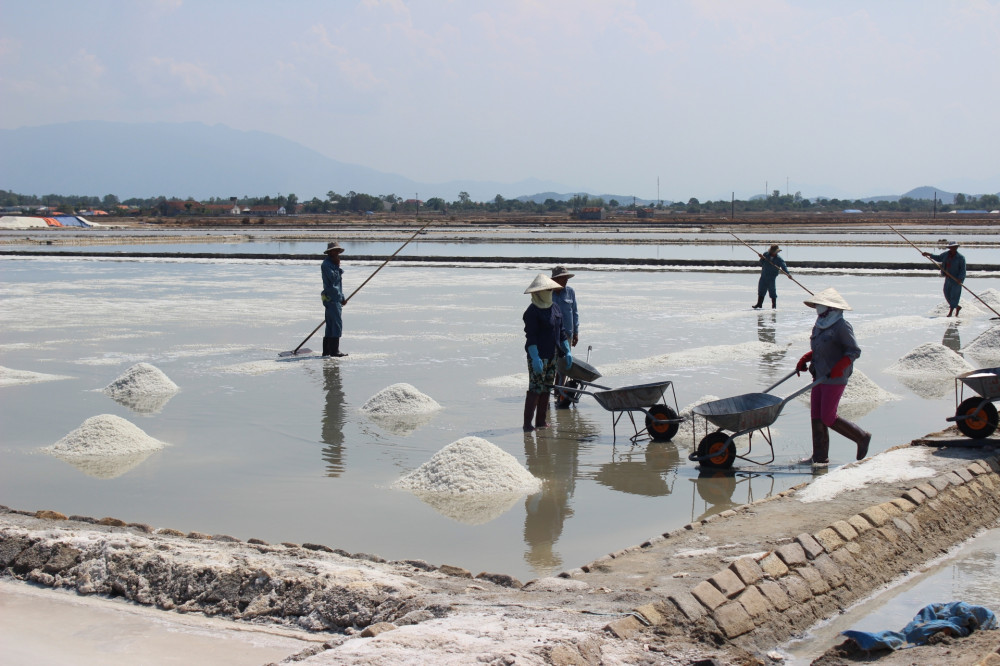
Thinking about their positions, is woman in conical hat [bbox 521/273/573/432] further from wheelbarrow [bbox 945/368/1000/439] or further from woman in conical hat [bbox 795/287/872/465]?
wheelbarrow [bbox 945/368/1000/439]

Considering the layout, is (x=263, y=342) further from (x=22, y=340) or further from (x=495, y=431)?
(x=495, y=431)

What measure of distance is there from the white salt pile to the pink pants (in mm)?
7276

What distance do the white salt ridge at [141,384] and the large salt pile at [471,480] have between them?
3850 millimetres

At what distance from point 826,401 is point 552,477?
175 cm

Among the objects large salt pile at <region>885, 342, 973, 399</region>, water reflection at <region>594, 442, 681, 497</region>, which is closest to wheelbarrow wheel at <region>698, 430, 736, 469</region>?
water reflection at <region>594, 442, 681, 497</region>

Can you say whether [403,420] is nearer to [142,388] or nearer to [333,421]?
[333,421]

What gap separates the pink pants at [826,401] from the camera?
6.42 meters

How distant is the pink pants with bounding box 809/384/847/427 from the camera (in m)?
6.42

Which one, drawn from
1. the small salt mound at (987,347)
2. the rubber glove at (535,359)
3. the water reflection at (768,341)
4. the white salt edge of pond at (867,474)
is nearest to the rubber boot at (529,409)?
the rubber glove at (535,359)

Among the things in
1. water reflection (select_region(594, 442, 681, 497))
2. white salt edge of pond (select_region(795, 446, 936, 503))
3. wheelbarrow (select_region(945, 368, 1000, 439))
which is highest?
wheelbarrow (select_region(945, 368, 1000, 439))

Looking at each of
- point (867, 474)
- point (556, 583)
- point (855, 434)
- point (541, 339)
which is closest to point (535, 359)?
point (541, 339)

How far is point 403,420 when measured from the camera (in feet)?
A: 26.9

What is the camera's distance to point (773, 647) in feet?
12.9

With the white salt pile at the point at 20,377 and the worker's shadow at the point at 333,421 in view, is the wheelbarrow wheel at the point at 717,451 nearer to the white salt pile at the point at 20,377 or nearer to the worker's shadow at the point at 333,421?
the worker's shadow at the point at 333,421
